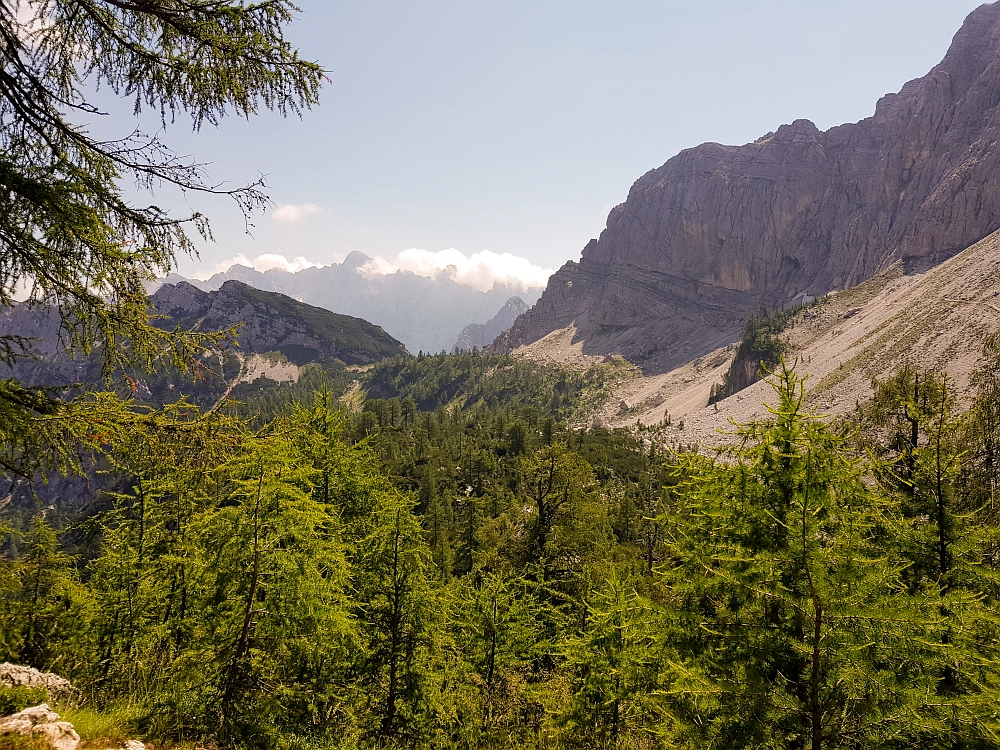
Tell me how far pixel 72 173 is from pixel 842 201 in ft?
795

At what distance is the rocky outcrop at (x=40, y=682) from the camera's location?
6242mm

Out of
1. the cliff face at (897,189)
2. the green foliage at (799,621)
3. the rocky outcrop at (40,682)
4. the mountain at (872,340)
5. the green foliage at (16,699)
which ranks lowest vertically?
the rocky outcrop at (40,682)

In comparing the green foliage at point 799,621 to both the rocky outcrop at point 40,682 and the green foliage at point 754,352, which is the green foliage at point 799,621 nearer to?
the rocky outcrop at point 40,682

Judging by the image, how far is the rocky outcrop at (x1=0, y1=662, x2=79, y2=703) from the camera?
6242 mm

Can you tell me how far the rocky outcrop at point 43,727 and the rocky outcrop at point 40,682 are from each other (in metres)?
1.24

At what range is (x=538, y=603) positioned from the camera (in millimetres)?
17375

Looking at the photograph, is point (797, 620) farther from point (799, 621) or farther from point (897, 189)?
point (897, 189)

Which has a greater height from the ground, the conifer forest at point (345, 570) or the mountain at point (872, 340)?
the mountain at point (872, 340)

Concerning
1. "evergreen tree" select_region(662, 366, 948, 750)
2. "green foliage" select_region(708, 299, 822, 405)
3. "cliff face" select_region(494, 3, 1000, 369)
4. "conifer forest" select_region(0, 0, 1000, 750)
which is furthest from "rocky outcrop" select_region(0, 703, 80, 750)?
"cliff face" select_region(494, 3, 1000, 369)

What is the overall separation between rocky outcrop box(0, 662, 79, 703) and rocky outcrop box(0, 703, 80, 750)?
4.07 feet

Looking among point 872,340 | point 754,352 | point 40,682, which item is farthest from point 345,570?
point 754,352

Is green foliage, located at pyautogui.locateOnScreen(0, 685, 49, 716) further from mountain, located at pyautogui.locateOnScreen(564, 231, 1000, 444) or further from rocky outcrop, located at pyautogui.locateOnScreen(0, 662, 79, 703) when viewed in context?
mountain, located at pyautogui.locateOnScreen(564, 231, 1000, 444)

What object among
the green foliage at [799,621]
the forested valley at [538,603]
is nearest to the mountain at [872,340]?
the forested valley at [538,603]

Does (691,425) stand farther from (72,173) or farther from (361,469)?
(72,173)
